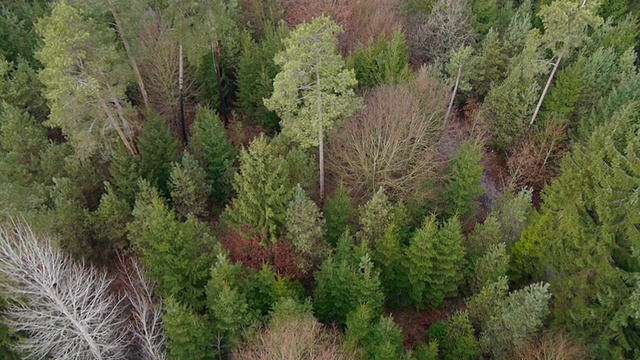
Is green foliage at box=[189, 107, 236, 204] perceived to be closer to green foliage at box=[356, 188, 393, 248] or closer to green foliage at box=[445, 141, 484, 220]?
green foliage at box=[356, 188, 393, 248]

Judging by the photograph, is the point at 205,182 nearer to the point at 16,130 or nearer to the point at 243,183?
the point at 243,183

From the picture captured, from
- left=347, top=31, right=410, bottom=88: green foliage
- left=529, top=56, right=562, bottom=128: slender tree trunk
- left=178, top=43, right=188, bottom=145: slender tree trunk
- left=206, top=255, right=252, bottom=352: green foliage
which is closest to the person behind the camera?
left=206, top=255, right=252, bottom=352: green foliage

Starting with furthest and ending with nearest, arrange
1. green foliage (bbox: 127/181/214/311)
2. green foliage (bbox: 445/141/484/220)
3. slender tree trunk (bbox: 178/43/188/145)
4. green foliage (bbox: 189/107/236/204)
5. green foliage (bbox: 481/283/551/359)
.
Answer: slender tree trunk (bbox: 178/43/188/145) → green foliage (bbox: 189/107/236/204) → green foliage (bbox: 445/141/484/220) → green foliage (bbox: 127/181/214/311) → green foliage (bbox: 481/283/551/359)

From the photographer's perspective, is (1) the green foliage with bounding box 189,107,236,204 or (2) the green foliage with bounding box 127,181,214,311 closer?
(2) the green foliage with bounding box 127,181,214,311

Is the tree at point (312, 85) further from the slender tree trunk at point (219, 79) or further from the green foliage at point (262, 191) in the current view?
the slender tree trunk at point (219, 79)

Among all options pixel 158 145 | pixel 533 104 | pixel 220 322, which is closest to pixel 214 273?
pixel 220 322

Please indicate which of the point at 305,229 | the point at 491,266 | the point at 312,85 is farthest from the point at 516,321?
the point at 312,85

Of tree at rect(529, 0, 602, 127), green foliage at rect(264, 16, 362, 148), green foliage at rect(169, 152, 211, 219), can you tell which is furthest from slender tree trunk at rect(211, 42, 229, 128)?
tree at rect(529, 0, 602, 127)
